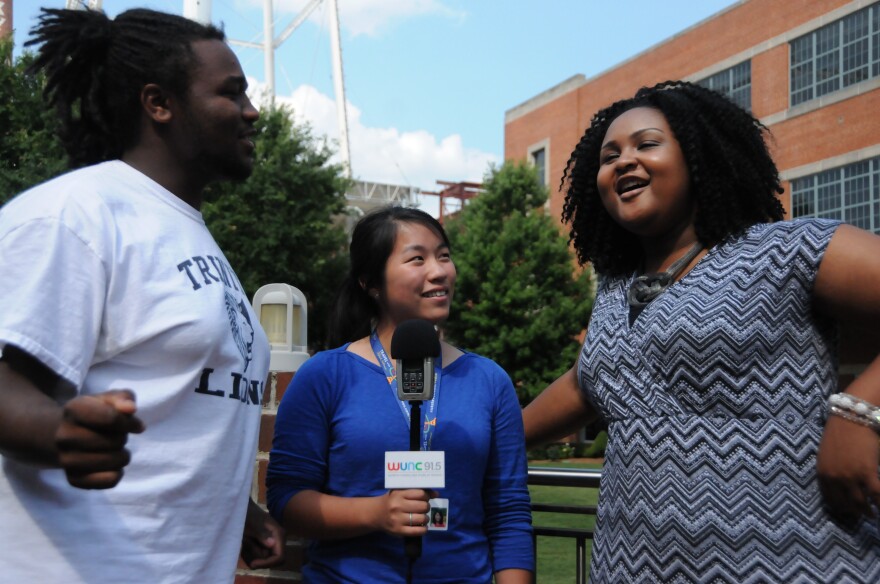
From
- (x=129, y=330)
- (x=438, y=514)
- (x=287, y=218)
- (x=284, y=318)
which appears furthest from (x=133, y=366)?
(x=287, y=218)

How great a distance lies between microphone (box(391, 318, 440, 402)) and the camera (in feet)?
7.30

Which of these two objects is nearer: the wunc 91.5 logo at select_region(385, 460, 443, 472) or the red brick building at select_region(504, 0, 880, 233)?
the wunc 91.5 logo at select_region(385, 460, 443, 472)

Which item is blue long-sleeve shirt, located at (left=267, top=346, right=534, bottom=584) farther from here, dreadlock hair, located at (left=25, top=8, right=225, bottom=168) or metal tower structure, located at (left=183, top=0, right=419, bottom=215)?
metal tower structure, located at (left=183, top=0, right=419, bottom=215)

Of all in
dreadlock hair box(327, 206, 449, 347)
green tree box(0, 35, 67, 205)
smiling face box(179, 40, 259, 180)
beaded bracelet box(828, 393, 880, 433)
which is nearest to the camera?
beaded bracelet box(828, 393, 880, 433)

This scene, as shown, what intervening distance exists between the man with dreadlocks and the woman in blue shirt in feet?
1.61

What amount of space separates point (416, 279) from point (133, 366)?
126 cm

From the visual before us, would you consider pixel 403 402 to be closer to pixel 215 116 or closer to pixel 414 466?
pixel 414 466

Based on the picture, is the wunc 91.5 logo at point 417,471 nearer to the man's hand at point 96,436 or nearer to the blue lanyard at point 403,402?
the blue lanyard at point 403,402

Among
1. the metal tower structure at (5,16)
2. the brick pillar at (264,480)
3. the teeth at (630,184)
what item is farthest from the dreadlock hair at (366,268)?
the metal tower structure at (5,16)

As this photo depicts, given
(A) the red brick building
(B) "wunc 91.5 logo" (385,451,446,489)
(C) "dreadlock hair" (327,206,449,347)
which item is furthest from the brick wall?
(B) "wunc 91.5 logo" (385,451,446,489)

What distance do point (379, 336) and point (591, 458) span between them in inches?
946

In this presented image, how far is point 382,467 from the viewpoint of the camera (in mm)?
2504

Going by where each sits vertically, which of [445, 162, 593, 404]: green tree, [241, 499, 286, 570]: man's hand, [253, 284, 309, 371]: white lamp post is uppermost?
[445, 162, 593, 404]: green tree

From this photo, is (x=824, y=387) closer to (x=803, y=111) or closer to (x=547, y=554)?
(x=547, y=554)
